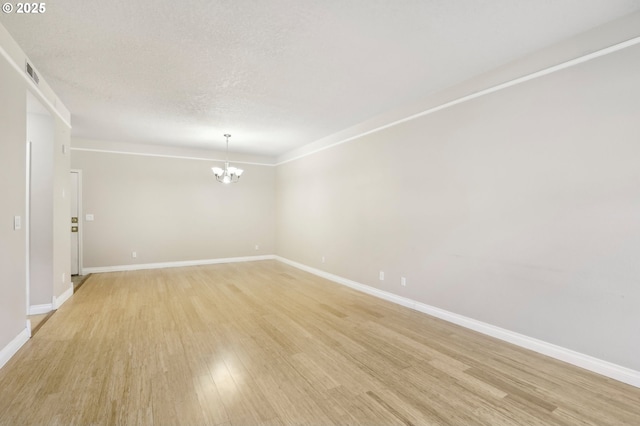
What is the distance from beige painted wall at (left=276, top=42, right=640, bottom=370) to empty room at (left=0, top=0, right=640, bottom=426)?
0.02 metres

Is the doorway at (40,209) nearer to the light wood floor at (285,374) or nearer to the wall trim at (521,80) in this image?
the light wood floor at (285,374)

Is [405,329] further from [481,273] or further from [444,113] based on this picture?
[444,113]

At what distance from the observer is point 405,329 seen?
10.6ft

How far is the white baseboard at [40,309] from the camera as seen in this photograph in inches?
143

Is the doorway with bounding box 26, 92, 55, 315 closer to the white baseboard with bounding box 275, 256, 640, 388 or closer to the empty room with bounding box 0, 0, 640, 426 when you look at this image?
the empty room with bounding box 0, 0, 640, 426

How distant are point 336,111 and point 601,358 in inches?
157

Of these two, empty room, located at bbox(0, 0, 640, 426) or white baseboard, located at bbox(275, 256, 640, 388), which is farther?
white baseboard, located at bbox(275, 256, 640, 388)

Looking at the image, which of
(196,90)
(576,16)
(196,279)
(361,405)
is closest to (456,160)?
(576,16)

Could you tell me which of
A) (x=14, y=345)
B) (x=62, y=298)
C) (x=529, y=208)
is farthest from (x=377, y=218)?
(x=62, y=298)

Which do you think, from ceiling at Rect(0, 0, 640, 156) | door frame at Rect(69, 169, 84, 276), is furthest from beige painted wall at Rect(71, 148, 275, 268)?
ceiling at Rect(0, 0, 640, 156)

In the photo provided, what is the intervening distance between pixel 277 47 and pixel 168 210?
531 centimetres

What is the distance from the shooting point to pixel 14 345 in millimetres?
2572

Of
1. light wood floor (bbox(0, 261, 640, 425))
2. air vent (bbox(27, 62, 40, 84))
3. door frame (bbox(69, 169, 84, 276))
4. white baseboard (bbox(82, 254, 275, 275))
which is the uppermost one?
air vent (bbox(27, 62, 40, 84))

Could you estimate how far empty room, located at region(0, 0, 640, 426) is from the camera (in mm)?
2082
